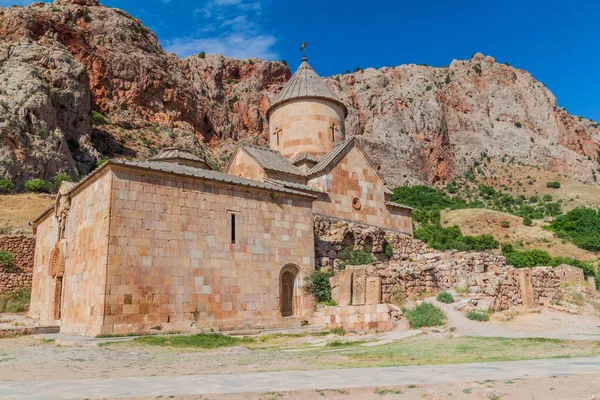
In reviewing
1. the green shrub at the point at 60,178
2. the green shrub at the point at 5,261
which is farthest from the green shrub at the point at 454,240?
the green shrub at the point at 5,261

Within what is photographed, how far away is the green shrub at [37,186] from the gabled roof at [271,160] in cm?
2149

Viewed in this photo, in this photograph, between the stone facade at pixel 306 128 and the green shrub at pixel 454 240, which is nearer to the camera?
the stone facade at pixel 306 128

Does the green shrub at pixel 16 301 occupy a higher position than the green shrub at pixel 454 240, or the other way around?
the green shrub at pixel 454 240

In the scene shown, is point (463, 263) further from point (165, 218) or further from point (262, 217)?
point (165, 218)

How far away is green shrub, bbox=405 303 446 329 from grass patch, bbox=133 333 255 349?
3.93 m

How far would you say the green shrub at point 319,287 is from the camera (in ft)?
49.3

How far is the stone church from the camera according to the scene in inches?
466

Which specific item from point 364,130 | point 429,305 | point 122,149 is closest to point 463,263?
point 429,305

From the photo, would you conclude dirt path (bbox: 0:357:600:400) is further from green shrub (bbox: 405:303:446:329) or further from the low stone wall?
the low stone wall

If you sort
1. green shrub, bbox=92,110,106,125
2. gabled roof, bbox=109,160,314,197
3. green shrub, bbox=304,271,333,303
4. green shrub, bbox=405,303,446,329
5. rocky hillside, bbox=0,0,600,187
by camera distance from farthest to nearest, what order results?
green shrub, bbox=92,110,106,125, rocky hillside, bbox=0,0,600,187, green shrub, bbox=304,271,333,303, gabled roof, bbox=109,160,314,197, green shrub, bbox=405,303,446,329

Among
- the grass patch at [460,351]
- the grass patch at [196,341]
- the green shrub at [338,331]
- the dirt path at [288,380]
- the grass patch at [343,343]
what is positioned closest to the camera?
the dirt path at [288,380]

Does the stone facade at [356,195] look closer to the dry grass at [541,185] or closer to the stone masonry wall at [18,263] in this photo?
the stone masonry wall at [18,263]

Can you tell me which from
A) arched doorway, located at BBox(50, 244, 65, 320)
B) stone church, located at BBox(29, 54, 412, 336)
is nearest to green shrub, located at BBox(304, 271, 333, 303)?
stone church, located at BBox(29, 54, 412, 336)

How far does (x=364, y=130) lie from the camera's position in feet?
249
